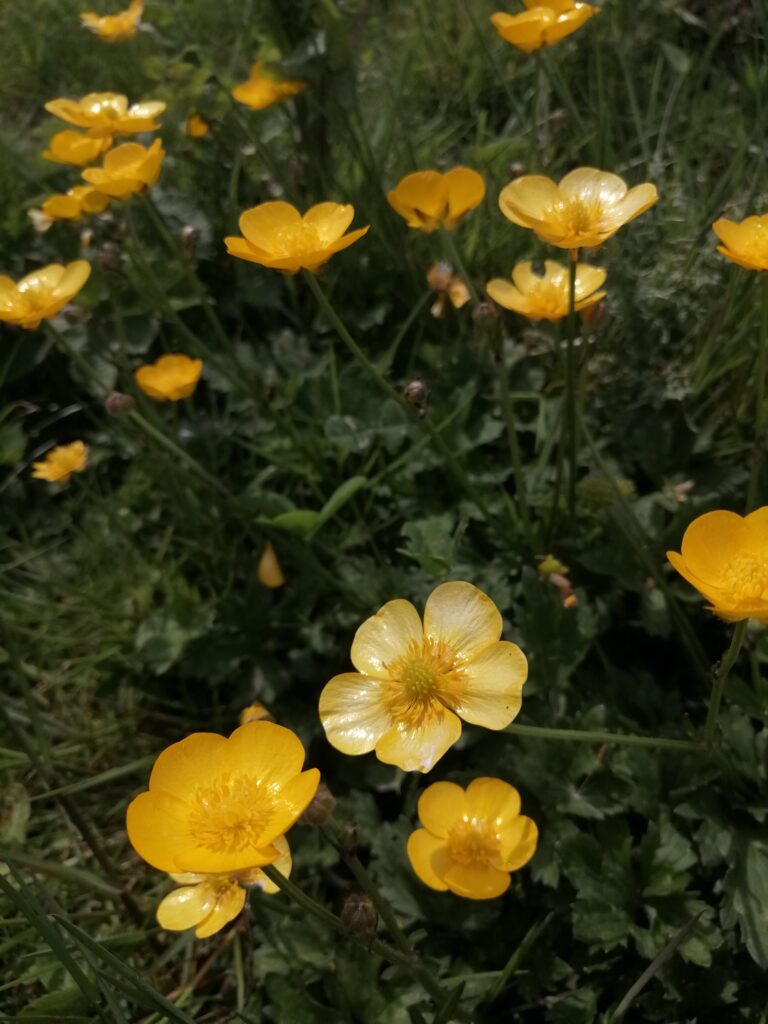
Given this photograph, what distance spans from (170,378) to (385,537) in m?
0.64

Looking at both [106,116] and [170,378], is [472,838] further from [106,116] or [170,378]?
[106,116]

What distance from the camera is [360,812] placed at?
175cm

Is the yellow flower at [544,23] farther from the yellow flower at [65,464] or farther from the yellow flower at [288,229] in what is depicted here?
the yellow flower at [65,464]

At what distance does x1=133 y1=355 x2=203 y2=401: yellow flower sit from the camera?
207 cm

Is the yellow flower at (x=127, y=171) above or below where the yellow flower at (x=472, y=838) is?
above

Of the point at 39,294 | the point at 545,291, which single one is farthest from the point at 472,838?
the point at 39,294

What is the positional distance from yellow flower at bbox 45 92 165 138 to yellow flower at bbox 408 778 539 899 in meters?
1.51

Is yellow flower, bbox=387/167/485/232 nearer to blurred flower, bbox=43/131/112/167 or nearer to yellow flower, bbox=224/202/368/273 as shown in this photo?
yellow flower, bbox=224/202/368/273

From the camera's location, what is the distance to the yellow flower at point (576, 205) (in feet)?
4.77

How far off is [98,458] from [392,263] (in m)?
0.99

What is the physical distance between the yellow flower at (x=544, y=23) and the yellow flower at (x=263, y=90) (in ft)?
2.33

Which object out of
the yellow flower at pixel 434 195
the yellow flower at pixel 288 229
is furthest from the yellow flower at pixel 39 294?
the yellow flower at pixel 434 195

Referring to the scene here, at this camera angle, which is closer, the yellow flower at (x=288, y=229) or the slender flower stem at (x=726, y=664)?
the slender flower stem at (x=726, y=664)

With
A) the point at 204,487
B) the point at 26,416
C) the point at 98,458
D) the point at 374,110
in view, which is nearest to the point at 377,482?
the point at 204,487
